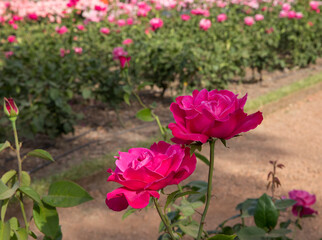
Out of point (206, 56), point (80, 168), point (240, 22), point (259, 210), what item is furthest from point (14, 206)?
point (240, 22)

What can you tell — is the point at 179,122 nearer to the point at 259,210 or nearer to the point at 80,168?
the point at 259,210

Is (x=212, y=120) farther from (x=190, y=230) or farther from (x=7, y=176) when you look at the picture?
(x=7, y=176)

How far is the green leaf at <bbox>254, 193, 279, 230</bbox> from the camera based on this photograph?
127 cm

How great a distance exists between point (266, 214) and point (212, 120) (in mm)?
552

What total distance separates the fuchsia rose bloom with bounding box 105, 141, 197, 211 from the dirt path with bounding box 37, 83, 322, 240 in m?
1.64

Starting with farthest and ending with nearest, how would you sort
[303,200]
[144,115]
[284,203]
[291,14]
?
1. [291,14]
2. [303,200]
3. [144,115]
4. [284,203]

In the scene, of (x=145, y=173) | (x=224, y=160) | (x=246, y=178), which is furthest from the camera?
(x=224, y=160)

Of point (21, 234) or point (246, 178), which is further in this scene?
point (246, 178)

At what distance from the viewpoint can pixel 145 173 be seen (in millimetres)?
793

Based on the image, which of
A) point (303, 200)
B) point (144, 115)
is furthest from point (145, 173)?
point (303, 200)

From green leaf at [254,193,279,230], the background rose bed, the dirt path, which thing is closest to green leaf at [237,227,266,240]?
green leaf at [254,193,279,230]

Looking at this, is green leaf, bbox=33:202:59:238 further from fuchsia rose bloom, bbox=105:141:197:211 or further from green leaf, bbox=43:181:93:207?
fuchsia rose bloom, bbox=105:141:197:211

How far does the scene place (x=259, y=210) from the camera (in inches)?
50.4

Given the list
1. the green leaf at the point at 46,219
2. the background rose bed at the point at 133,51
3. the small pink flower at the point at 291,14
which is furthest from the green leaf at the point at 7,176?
the small pink flower at the point at 291,14
